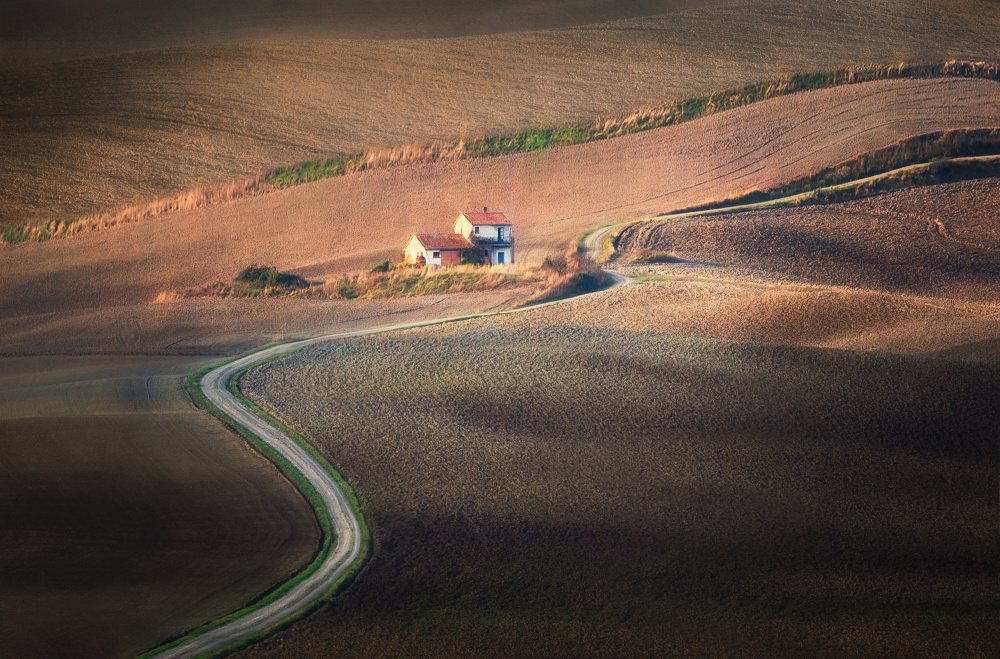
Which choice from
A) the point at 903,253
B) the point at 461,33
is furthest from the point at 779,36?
the point at 903,253

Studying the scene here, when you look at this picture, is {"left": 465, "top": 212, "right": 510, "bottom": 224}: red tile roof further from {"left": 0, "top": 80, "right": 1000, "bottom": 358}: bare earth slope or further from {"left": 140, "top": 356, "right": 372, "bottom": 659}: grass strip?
{"left": 140, "top": 356, "right": 372, "bottom": 659}: grass strip

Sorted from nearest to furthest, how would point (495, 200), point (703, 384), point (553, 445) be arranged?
point (553, 445) < point (703, 384) < point (495, 200)

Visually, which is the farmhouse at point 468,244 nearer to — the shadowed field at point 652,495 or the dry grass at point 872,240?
the dry grass at point 872,240

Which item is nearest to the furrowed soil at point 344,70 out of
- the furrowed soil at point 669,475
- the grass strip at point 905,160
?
the grass strip at point 905,160

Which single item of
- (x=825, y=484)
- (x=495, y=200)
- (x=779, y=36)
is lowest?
(x=825, y=484)

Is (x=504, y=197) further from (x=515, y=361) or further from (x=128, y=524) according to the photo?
(x=128, y=524)

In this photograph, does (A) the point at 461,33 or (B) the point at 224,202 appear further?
(A) the point at 461,33

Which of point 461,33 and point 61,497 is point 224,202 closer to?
point 461,33
